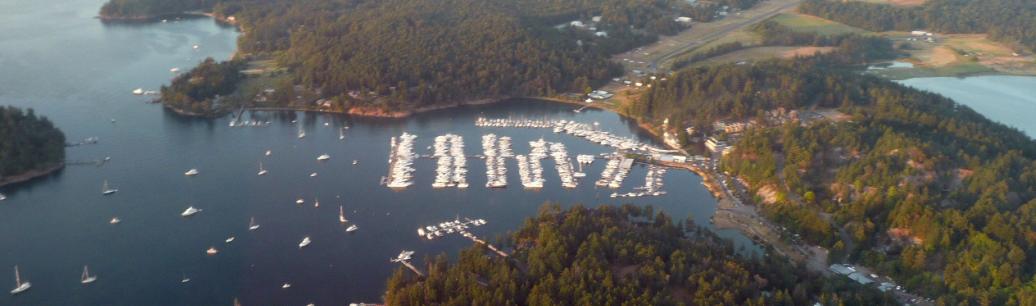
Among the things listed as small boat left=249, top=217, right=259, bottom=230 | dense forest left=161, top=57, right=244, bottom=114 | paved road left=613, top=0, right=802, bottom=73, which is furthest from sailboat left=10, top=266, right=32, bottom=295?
paved road left=613, top=0, right=802, bottom=73

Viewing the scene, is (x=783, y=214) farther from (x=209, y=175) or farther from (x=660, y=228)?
(x=209, y=175)

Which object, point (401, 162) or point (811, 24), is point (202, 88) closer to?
point (401, 162)

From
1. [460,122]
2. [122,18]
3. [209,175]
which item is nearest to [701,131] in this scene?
[460,122]

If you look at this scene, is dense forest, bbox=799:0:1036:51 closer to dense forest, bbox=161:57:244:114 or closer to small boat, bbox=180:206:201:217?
dense forest, bbox=161:57:244:114

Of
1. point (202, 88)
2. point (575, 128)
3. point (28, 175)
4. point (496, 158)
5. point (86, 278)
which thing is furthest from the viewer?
point (202, 88)

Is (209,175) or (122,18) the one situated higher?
(122,18)

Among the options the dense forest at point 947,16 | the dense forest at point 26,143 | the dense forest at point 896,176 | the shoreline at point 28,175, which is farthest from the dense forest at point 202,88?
the dense forest at point 947,16

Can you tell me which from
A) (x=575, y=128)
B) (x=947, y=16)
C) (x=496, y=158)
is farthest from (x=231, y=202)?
(x=947, y=16)
